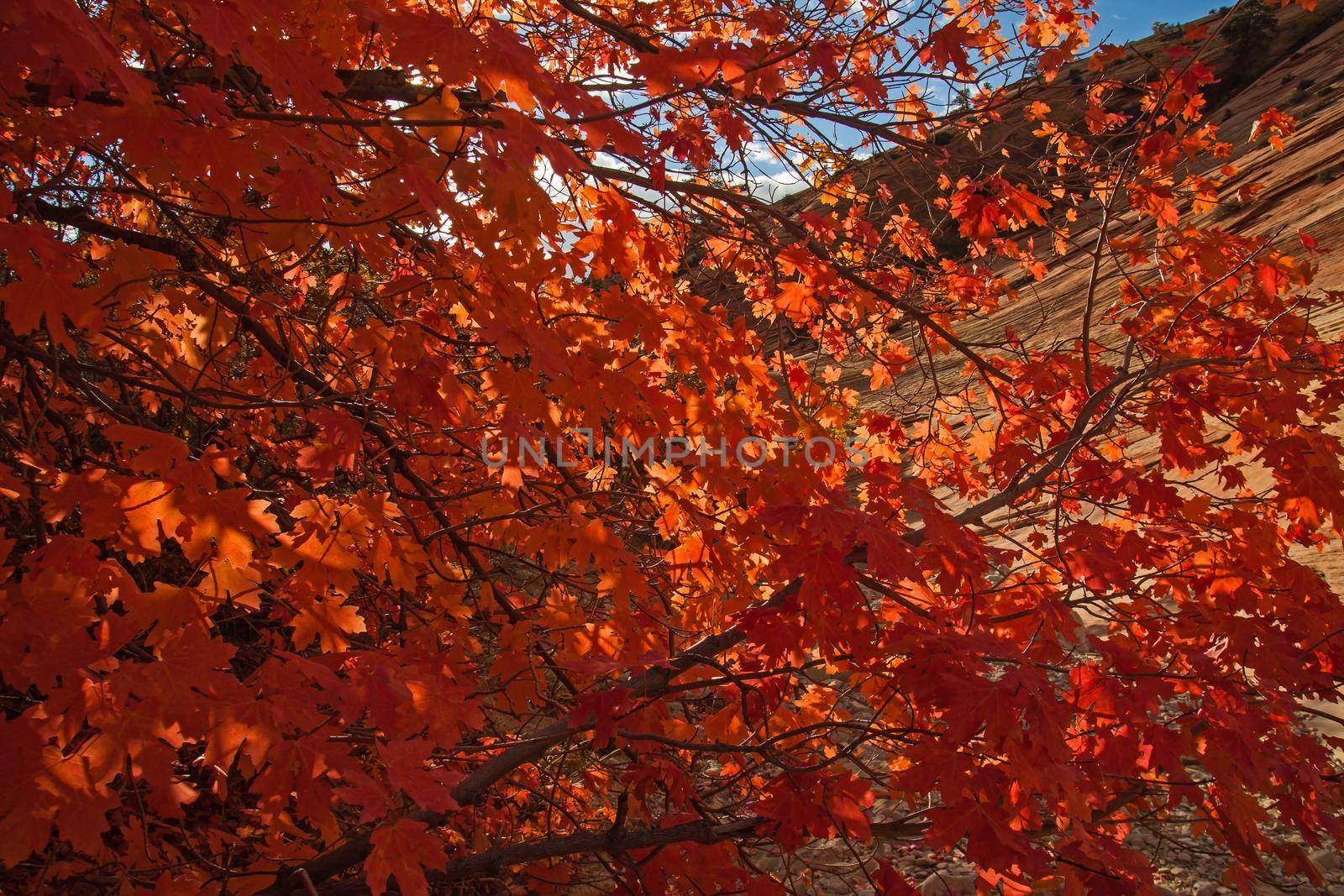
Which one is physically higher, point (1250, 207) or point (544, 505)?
point (544, 505)

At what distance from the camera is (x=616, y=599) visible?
2.38 metres

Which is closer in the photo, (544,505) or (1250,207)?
(544,505)

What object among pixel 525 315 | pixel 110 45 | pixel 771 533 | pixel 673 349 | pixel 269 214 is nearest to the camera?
pixel 110 45

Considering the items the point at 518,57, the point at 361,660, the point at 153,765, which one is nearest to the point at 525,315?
the point at 518,57

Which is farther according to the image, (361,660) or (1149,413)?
(1149,413)

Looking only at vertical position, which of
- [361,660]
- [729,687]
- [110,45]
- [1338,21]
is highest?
[1338,21]

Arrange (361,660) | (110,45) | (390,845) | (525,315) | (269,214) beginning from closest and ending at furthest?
(110,45), (390,845), (361,660), (269,214), (525,315)

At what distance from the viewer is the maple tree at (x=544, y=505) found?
143 centimetres

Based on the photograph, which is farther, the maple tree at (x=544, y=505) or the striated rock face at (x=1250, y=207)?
the striated rock face at (x=1250, y=207)

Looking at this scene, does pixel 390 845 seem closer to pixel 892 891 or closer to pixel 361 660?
pixel 361 660

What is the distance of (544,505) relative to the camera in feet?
7.61

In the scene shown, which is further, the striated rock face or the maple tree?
the striated rock face

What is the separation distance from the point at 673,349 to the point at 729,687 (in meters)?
1.34

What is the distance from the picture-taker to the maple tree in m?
1.43
